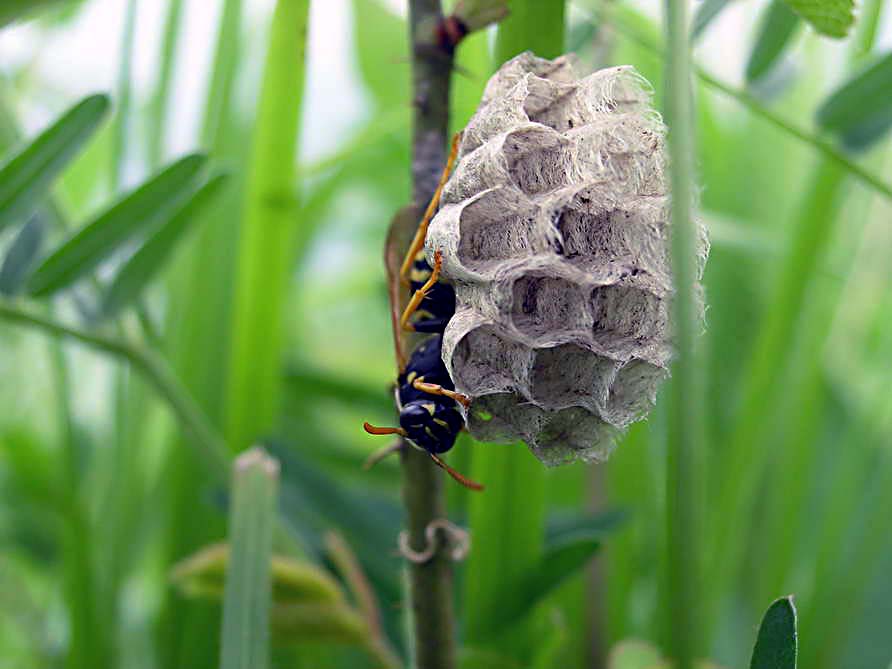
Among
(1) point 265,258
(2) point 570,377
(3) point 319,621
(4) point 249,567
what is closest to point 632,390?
(2) point 570,377

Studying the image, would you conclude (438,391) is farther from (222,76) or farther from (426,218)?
(222,76)

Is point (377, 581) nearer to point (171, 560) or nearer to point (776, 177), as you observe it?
point (171, 560)

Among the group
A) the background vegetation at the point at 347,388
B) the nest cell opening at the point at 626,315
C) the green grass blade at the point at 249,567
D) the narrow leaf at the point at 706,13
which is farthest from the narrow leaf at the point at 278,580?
the narrow leaf at the point at 706,13

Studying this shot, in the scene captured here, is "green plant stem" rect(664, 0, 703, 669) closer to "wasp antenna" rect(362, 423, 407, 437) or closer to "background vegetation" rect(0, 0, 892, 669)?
"background vegetation" rect(0, 0, 892, 669)

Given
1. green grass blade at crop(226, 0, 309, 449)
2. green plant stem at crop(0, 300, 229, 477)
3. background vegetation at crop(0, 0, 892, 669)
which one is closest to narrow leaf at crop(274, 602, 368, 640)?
background vegetation at crop(0, 0, 892, 669)

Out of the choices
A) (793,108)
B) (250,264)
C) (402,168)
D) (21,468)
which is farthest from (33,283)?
(793,108)

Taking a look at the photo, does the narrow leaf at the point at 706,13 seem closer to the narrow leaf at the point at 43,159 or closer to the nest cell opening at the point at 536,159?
the nest cell opening at the point at 536,159

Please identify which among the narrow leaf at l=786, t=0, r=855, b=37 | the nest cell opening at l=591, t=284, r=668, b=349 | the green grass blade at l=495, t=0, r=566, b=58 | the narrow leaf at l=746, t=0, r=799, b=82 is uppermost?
the narrow leaf at l=746, t=0, r=799, b=82
